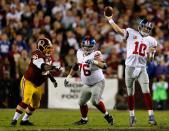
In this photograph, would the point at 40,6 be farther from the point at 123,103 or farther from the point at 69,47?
the point at 123,103

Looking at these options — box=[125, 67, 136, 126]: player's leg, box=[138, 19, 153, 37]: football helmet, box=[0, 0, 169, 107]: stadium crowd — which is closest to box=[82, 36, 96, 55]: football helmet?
box=[125, 67, 136, 126]: player's leg

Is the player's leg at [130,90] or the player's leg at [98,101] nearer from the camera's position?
the player's leg at [130,90]

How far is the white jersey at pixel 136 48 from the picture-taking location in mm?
13945

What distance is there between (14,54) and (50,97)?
1873 mm

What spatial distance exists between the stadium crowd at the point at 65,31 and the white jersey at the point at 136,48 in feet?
23.3

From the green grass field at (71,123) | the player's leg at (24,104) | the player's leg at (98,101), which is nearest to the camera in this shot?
the green grass field at (71,123)

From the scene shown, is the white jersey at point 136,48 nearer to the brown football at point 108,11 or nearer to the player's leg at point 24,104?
the brown football at point 108,11

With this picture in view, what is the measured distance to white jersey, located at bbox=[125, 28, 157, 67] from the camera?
13.9 m

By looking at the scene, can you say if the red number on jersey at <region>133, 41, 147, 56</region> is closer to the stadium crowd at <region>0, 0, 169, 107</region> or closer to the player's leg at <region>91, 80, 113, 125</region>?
the player's leg at <region>91, 80, 113, 125</region>

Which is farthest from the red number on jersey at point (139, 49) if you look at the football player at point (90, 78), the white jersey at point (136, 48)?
the football player at point (90, 78)

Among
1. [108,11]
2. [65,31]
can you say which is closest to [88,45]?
[108,11]

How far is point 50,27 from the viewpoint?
2297 cm

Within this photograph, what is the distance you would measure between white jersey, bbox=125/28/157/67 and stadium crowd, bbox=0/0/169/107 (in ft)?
23.3

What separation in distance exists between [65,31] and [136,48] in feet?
29.5
